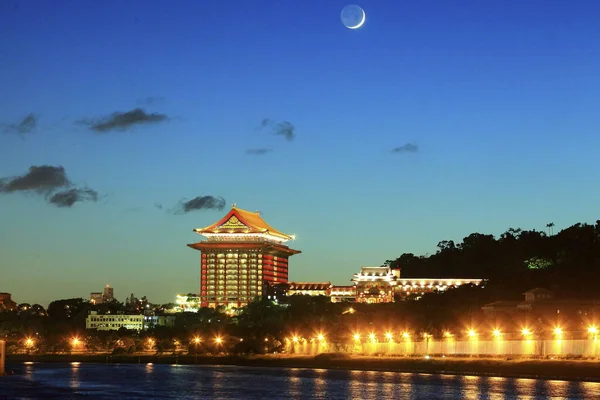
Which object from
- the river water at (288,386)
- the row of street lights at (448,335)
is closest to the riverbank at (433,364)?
the river water at (288,386)

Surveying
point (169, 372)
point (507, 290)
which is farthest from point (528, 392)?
point (507, 290)

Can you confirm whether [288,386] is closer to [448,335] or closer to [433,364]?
[433,364]

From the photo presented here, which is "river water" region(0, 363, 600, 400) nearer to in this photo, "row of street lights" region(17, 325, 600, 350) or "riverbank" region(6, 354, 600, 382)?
"riverbank" region(6, 354, 600, 382)

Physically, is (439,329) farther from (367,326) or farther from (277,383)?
(277,383)

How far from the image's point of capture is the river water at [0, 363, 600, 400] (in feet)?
316

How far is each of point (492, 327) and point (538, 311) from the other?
14.5m

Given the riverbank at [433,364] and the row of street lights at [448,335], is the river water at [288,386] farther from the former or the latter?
the row of street lights at [448,335]

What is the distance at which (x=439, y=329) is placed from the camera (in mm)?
146750

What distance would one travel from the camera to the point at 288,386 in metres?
113

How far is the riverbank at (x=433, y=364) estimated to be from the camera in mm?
104113

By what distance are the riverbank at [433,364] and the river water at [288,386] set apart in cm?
132

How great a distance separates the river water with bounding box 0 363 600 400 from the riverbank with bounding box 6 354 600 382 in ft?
4.32

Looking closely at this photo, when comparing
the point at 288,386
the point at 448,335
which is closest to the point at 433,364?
the point at 448,335

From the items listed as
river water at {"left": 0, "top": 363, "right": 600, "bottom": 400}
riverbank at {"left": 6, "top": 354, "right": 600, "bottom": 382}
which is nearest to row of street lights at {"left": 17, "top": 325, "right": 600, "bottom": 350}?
riverbank at {"left": 6, "top": 354, "right": 600, "bottom": 382}
